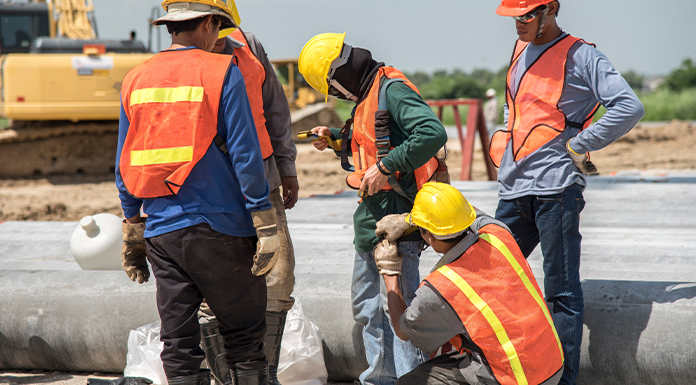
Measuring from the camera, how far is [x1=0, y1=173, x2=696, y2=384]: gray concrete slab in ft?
9.27

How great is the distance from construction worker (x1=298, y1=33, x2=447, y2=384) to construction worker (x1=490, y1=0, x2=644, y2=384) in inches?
19.7

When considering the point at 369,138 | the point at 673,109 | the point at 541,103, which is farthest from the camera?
the point at 673,109

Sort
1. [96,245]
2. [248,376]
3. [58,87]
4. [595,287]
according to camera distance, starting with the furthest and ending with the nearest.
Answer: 1. [58,87]
2. [96,245]
3. [595,287]
4. [248,376]

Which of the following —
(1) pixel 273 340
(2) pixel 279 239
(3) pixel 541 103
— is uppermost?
(3) pixel 541 103

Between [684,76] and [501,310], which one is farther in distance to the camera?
[684,76]

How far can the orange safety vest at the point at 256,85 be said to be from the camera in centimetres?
284

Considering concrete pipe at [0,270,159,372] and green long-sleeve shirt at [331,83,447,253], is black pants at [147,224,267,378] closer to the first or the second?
green long-sleeve shirt at [331,83,447,253]

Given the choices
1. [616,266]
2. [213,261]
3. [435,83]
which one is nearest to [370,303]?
[213,261]

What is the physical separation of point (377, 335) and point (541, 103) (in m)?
1.29

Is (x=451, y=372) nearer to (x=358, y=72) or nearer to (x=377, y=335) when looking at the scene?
(x=377, y=335)

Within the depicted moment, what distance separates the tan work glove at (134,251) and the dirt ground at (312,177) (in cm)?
795

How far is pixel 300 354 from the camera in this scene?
314 centimetres

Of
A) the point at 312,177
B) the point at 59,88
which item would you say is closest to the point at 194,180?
the point at 59,88

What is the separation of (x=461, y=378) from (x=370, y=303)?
1.84 feet
